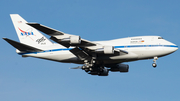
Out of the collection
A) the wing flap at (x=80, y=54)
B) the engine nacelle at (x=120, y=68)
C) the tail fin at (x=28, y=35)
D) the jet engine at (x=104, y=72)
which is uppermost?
the tail fin at (x=28, y=35)

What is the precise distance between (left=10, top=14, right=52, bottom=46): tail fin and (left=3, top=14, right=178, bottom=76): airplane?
0.66 metres

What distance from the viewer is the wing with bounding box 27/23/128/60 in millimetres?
45656

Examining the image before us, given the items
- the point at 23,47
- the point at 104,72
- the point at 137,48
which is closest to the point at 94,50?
the point at 137,48

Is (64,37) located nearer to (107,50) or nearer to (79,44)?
(79,44)

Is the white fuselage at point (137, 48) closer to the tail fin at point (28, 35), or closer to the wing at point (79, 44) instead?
the wing at point (79, 44)

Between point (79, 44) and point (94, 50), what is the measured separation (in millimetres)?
3248

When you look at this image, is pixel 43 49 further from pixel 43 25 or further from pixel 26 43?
pixel 43 25

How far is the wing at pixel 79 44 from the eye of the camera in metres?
45.7

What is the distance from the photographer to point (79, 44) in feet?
154

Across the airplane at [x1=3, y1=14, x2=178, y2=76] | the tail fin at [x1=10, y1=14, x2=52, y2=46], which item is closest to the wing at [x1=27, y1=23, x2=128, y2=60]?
the airplane at [x1=3, y1=14, x2=178, y2=76]

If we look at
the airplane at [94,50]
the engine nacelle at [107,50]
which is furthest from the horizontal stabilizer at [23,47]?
the engine nacelle at [107,50]

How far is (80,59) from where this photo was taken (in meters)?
51.9

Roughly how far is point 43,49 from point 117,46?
500 inches

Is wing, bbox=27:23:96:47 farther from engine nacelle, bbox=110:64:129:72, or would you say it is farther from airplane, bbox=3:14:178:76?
engine nacelle, bbox=110:64:129:72
